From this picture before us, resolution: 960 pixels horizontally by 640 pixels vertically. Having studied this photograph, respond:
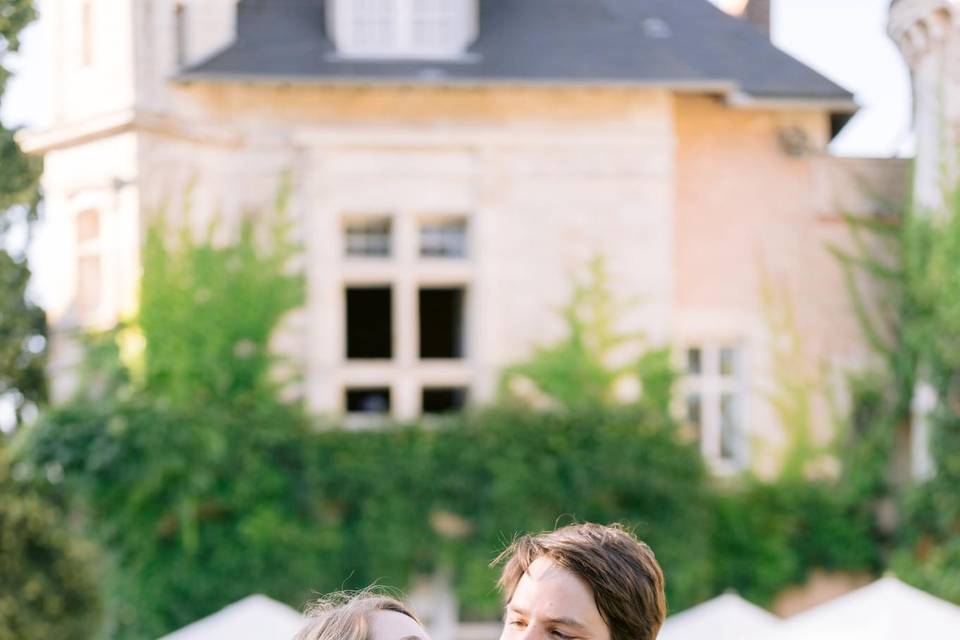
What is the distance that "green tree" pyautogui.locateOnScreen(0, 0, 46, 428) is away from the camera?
48.8 ft

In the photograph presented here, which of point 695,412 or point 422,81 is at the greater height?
point 422,81

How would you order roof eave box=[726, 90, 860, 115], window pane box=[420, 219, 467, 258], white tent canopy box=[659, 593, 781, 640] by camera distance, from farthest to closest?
1. roof eave box=[726, 90, 860, 115]
2. window pane box=[420, 219, 467, 258]
3. white tent canopy box=[659, 593, 781, 640]

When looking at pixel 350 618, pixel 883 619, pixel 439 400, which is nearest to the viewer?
pixel 350 618

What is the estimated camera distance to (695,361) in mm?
15773

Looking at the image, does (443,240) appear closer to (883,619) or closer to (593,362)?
(593,362)

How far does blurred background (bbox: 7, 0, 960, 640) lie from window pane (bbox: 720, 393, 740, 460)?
26 mm

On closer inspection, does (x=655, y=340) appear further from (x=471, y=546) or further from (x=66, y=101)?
(x=66, y=101)

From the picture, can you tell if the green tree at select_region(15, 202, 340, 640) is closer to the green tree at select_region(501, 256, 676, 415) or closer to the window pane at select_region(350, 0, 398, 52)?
the window pane at select_region(350, 0, 398, 52)

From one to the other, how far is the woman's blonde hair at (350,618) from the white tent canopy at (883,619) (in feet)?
20.9

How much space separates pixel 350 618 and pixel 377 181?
12.5 m

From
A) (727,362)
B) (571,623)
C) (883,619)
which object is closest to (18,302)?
(727,362)

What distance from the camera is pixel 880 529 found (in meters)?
15.3

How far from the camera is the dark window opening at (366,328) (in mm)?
17688

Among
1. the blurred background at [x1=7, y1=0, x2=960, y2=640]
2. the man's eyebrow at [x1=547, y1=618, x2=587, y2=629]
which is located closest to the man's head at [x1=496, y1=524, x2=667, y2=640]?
the man's eyebrow at [x1=547, y1=618, x2=587, y2=629]
